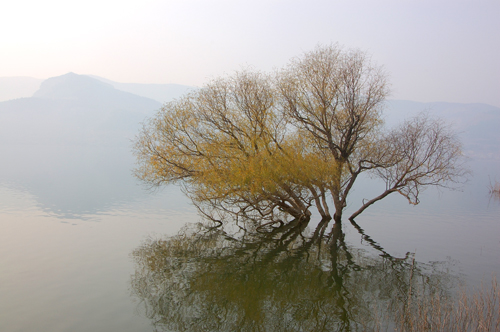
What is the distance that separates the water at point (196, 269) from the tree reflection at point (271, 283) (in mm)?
71

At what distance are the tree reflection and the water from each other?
0.23 feet

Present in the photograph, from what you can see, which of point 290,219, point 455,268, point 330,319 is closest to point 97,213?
point 290,219

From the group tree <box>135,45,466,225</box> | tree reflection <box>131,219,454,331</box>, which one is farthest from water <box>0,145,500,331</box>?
tree <box>135,45,466,225</box>

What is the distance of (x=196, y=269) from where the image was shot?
19062 mm

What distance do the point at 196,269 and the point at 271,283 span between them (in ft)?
13.0

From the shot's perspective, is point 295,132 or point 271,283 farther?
point 295,132

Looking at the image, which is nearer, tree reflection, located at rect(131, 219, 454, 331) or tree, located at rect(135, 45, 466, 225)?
tree reflection, located at rect(131, 219, 454, 331)

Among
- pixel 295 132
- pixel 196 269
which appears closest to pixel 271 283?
pixel 196 269

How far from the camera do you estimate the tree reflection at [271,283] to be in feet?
45.2

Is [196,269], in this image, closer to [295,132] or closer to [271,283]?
[271,283]

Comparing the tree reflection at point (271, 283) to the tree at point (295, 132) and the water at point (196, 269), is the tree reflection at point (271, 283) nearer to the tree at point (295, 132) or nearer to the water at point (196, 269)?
the water at point (196, 269)

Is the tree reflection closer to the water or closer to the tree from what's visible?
the water

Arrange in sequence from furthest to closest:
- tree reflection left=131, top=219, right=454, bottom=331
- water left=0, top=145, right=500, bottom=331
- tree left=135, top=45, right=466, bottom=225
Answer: tree left=135, top=45, right=466, bottom=225, water left=0, top=145, right=500, bottom=331, tree reflection left=131, top=219, right=454, bottom=331

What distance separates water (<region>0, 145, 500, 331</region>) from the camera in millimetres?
13938
